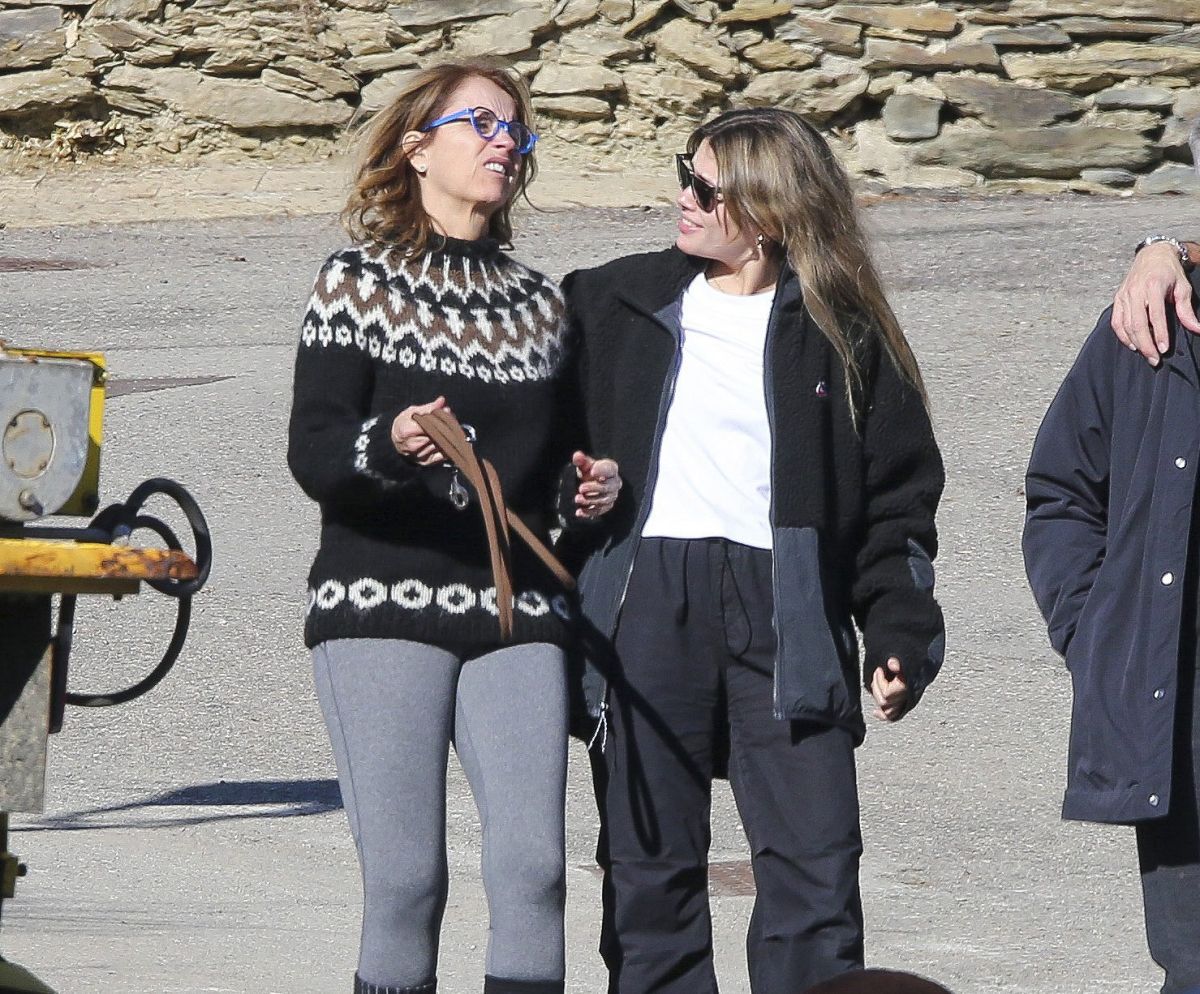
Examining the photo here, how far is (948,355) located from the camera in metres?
9.86

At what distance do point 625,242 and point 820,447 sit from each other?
916 cm

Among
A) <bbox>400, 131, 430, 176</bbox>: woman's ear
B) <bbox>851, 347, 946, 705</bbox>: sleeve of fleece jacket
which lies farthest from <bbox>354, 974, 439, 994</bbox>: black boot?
<bbox>400, 131, 430, 176</bbox>: woman's ear

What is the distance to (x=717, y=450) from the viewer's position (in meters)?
3.29

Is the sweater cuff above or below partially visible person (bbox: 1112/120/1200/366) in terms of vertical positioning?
below

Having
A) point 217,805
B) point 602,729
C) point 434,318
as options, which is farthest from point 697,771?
point 217,805

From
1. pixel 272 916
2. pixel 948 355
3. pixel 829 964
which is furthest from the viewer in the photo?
pixel 948 355

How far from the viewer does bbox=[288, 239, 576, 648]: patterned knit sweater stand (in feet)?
10.0

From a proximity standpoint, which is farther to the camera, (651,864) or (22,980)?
(651,864)

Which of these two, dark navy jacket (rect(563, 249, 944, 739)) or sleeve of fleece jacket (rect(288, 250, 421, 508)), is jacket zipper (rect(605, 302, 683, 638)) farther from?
sleeve of fleece jacket (rect(288, 250, 421, 508))

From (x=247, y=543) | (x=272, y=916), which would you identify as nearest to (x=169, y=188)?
(x=247, y=543)

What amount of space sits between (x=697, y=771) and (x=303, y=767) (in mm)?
2757

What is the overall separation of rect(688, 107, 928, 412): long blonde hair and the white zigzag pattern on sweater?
416mm

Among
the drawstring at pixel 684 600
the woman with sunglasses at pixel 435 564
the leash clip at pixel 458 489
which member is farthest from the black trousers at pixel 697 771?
the leash clip at pixel 458 489

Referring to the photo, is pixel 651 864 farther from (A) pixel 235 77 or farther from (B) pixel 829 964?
(A) pixel 235 77
